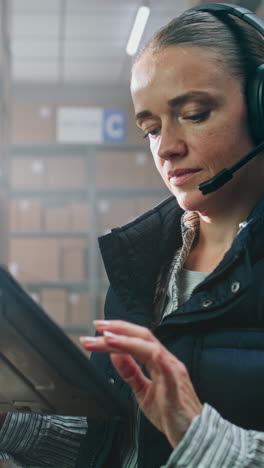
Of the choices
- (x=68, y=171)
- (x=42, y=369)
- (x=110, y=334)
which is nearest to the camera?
(x=110, y=334)

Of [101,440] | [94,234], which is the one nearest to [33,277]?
[94,234]

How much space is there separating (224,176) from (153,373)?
0.30 m

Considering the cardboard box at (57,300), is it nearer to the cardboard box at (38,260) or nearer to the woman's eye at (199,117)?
the cardboard box at (38,260)

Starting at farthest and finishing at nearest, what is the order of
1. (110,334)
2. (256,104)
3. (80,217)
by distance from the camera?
(80,217), (256,104), (110,334)

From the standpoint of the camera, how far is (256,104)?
81 centimetres

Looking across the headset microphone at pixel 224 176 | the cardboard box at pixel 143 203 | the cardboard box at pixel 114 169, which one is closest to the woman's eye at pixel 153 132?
the headset microphone at pixel 224 176

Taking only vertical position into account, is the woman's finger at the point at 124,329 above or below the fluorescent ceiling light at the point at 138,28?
below

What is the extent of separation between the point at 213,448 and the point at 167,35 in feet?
1.80

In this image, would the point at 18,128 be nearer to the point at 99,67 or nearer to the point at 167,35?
the point at 99,67

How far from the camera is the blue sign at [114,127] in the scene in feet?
18.1

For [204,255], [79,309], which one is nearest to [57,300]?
[79,309]

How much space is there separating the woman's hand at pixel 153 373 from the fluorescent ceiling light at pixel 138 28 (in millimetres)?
4119

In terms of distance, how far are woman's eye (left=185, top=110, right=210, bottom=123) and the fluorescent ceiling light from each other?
3.83 meters

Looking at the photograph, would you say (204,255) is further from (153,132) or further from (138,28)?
(138,28)
